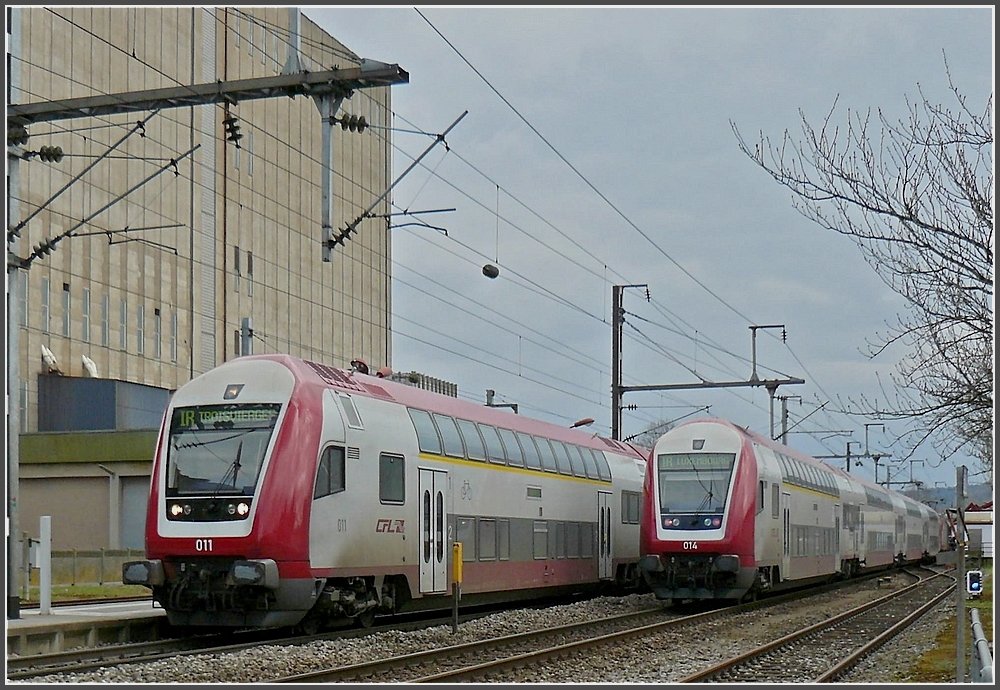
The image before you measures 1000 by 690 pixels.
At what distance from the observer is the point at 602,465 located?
31.0m

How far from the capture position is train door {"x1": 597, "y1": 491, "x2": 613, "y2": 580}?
99.5 feet

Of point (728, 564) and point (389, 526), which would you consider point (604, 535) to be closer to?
point (728, 564)

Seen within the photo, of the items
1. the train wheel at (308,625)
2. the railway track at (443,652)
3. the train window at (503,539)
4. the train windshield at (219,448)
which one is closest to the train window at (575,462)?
the train window at (503,539)

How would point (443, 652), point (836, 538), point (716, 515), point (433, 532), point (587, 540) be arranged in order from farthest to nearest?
point (836, 538), point (587, 540), point (716, 515), point (433, 532), point (443, 652)

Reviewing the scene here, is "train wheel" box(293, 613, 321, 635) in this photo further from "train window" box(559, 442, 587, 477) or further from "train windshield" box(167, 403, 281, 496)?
"train window" box(559, 442, 587, 477)

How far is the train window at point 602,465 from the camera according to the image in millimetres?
30689

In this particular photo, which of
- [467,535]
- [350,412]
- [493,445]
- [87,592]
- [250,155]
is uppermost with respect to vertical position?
[250,155]

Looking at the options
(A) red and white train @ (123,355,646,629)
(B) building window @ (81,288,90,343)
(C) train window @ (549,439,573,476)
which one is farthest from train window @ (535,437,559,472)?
(B) building window @ (81,288,90,343)

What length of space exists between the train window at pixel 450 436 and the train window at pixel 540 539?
147 inches

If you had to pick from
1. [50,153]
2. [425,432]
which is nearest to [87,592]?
[50,153]

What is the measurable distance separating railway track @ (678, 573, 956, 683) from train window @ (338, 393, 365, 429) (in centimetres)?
569

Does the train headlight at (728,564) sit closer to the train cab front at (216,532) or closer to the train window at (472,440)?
the train window at (472,440)

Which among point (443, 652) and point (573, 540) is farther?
point (573, 540)

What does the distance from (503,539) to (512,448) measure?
168 centimetres
